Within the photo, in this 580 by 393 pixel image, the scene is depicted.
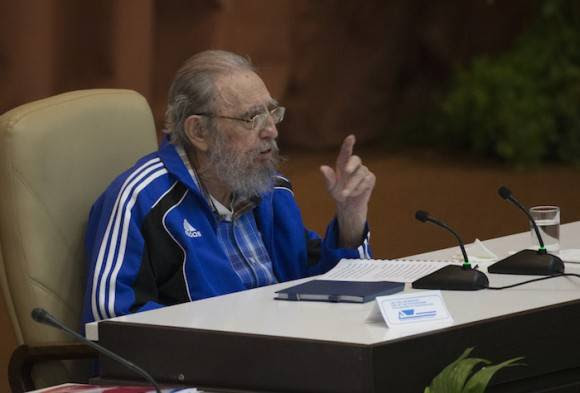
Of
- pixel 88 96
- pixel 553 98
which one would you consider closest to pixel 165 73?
pixel 553 98

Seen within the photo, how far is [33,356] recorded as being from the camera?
9.70 ft

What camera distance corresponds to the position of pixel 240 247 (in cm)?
328

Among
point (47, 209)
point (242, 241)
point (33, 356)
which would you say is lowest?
point (33, 356)

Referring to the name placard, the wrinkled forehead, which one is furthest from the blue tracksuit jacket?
the name placard

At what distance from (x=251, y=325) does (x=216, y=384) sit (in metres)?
0.12

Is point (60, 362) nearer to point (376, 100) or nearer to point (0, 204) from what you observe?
point (0, 204)

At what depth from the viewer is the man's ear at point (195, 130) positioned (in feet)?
10.8

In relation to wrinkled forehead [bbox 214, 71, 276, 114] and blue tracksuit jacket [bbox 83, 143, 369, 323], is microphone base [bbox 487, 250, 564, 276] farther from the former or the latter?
wrinkled forehead [bbox 214, 71, 276, 114]

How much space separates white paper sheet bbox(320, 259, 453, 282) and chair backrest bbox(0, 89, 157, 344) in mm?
600

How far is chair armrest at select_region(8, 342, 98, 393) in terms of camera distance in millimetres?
2906

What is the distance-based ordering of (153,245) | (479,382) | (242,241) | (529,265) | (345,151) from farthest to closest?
(242,241) → (345,151) → (153,245) → (529,265) → (479,382)

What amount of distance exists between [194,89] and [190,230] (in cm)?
39

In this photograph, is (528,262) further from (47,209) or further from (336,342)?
(47,209)

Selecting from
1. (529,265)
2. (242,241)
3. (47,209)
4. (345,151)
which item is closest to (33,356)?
(47,209)
